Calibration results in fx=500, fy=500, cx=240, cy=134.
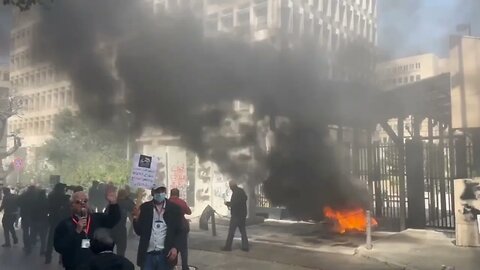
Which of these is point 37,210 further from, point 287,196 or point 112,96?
point 287,196

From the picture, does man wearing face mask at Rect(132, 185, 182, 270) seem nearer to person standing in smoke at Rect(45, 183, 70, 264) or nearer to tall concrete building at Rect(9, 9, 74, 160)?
person standing in smoke at Rect(45, 183, 70, 264)

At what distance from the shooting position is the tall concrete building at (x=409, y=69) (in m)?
9.65

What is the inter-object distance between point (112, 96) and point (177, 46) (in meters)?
1.51

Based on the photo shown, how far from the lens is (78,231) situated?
10.2 ft

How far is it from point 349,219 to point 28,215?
5928 millimetres

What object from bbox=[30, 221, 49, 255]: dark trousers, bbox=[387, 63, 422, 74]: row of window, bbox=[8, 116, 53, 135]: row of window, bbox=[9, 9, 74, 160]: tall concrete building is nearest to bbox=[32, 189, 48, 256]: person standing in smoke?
bbox=[30, 221, 49, 255]: dark trousers

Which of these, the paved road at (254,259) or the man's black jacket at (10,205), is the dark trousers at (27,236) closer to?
the paved road at (254,259)

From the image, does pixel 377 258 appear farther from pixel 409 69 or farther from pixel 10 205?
pixel 10 205

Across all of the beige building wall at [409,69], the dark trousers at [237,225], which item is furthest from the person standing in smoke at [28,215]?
the beige building wall at [409,69]

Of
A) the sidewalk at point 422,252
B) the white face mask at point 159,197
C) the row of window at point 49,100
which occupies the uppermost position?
the row of window at point 49,100

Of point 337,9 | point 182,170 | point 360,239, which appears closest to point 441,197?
point 360,239

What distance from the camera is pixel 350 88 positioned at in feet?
33.6

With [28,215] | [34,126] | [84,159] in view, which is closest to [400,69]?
[28,215]

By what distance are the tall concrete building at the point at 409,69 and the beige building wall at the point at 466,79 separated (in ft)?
1.79
